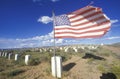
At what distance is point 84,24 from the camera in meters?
10.6

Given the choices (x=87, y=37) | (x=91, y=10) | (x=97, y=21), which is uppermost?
(x=91, y=10)

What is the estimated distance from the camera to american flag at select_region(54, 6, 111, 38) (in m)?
9.88

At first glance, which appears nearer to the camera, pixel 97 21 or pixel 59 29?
pixel 97 21

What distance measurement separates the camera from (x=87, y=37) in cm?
1040

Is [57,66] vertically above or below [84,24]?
below

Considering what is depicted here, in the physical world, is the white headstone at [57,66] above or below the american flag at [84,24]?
below

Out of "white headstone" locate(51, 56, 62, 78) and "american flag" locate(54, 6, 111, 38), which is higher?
"american flag" locate(54, 6, 111, 38)

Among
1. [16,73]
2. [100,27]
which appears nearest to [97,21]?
[100,27]

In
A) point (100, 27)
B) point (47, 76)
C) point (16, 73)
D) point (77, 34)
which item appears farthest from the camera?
point (16, 73)

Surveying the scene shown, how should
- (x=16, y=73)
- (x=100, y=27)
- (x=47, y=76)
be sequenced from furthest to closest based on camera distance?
1. (x=16, y=73)
2. (x=47, y=76)
3. (x=100, y=27)

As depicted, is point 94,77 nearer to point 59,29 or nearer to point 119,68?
point 119,68

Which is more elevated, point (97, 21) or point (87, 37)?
point (97, 21)

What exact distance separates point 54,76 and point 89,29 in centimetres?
377

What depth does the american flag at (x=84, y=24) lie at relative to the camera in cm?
988
